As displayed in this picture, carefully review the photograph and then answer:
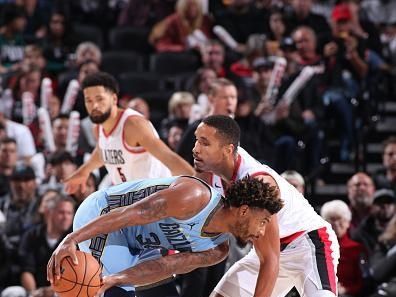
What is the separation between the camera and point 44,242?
923 centimetres

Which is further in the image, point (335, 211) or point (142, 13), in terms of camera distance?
point (142, 13)

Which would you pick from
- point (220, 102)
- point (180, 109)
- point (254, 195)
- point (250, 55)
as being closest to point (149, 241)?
point (254, 195)

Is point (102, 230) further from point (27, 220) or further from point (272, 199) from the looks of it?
point (27, 220)

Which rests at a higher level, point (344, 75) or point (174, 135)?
point (344, 75)

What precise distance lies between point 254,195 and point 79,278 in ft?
3.27

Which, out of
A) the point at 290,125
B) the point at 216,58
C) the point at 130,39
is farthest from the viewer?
the point at 130,39

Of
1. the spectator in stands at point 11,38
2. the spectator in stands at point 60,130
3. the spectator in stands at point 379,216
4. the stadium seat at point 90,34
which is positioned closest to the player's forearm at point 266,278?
the spectator in stands at point 379,216

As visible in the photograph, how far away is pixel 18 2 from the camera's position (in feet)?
43.8

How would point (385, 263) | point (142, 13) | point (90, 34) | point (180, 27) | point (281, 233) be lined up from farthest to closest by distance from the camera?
point (142, 13) < point (90, 34) < point (180, 27) < point (385, 263) < point (281, 233)

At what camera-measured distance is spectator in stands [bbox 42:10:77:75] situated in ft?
42.2

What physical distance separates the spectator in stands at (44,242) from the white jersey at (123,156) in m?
1.37

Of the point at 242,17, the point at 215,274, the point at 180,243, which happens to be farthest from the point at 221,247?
the point at 242,17

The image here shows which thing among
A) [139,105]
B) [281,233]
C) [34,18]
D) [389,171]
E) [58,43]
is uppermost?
[34,18]

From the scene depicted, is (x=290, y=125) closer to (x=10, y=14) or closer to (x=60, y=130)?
(x=60, y=130)
